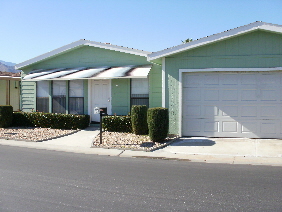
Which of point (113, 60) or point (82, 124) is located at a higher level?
point (113, 60)

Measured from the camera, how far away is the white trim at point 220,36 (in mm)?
9920

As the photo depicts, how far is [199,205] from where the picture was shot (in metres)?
4.66

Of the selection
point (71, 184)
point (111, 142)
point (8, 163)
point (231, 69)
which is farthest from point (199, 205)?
point (231, 69)

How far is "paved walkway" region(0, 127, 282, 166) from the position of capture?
26.6ft

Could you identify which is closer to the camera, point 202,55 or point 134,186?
point 134,186

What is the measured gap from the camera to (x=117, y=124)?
1248 centimetres

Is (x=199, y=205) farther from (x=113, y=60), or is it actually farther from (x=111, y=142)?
(x=113, y=60)

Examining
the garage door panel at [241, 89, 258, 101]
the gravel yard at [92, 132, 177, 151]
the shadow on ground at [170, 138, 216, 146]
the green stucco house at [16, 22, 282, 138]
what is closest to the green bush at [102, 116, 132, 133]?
the gravel yard at [92, 132, 177, 151]

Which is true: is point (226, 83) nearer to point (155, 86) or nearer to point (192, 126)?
point (192, 126)

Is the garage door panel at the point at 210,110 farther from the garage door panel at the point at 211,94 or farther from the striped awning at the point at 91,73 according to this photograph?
the striped awning at the point at 91,73

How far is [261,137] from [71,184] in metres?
7.00

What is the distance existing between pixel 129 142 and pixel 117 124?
2305mm

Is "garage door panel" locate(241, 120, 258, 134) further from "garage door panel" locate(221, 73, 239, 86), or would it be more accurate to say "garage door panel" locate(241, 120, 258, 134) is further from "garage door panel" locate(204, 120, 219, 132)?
"garage door panel" locate(221, 73, 239, 86)

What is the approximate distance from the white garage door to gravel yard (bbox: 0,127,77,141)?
4830 mm
